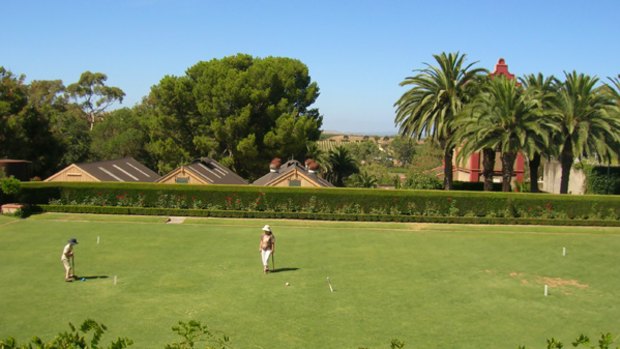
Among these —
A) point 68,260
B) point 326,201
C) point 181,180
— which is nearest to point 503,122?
point 326,201

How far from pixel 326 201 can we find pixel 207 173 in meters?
14.4

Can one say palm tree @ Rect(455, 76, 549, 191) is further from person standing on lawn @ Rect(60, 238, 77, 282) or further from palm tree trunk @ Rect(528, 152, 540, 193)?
person standing on lawn @ Rect(60, 238, 77, 282)

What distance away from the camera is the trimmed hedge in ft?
134

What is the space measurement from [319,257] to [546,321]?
1209cm

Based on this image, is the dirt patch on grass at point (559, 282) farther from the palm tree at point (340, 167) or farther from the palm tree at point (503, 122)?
the palm tree at point (340, 167)

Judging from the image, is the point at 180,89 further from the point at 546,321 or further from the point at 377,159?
the point at 377,159

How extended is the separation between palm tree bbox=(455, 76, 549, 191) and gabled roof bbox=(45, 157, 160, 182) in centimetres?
2859

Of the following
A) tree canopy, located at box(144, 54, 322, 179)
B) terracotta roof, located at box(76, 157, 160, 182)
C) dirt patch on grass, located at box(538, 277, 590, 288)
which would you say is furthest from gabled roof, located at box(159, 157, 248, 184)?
dirt patch on grass, located at box(538, 277, 590, 288)

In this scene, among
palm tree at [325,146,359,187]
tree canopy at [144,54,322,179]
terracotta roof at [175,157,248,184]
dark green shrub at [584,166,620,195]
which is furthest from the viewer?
palm tree at [325,146,359,187]

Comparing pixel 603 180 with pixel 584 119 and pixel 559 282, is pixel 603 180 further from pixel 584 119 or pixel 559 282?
pixel 559 282

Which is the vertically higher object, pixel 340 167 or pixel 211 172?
pixel 340 167

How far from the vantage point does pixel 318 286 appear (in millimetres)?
22641

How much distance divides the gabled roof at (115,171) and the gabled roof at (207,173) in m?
3.99

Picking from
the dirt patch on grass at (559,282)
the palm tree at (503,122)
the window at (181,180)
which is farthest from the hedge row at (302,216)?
the dirt patch on grass at (559,282)
